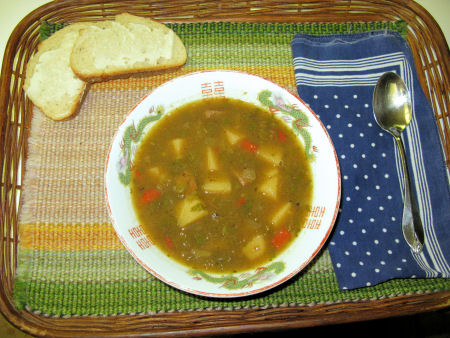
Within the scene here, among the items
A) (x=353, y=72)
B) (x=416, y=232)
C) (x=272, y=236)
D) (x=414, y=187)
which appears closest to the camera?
(x=272, y=236)

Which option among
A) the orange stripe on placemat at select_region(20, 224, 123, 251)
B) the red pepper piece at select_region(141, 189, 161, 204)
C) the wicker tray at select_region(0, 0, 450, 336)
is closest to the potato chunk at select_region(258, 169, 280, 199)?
the red pepper piece at select_region(141, 189, 161, 204)

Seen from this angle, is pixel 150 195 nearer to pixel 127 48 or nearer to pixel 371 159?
pixel 127 48

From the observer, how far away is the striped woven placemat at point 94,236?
2428 mm

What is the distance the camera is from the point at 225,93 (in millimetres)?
2605

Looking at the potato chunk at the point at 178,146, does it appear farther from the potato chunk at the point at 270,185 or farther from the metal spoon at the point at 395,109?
the metal spoon at the point at 395,109

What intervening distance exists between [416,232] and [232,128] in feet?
4.79

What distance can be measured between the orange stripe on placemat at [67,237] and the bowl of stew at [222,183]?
0.42 meters

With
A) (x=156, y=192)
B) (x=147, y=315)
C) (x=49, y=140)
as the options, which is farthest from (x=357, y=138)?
(x=49, y=140)

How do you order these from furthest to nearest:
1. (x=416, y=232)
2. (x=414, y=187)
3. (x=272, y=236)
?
(x=414, y=187) < (x=416, y=232) < (x=272, y=236)

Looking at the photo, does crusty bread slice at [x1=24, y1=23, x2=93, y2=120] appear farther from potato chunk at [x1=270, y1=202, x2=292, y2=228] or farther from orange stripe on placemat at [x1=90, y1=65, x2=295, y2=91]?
potato chunk at [x1=270, y1=202, x2=292, y2=228]

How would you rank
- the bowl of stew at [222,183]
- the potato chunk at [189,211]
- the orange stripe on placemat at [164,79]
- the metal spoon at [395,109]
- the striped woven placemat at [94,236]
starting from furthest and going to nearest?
1. the orange stripe on placemat at [164,79]
2. the metal spoon at [395,109]
3. the striped woven placemat at [94,236]
4. the potato chunk at [189,211]
5. the bowl of stew at [222,183]

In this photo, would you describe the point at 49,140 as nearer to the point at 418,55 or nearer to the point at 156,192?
the point at 156,192

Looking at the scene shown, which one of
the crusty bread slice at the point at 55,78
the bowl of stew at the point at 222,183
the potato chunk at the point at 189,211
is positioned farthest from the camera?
the crusty bread slice at the point at 55,78

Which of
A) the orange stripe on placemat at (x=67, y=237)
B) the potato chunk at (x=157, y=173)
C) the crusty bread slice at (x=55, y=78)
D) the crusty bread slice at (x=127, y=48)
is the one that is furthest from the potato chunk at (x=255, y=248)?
the crusty bread slice at (x=55, y=78)
